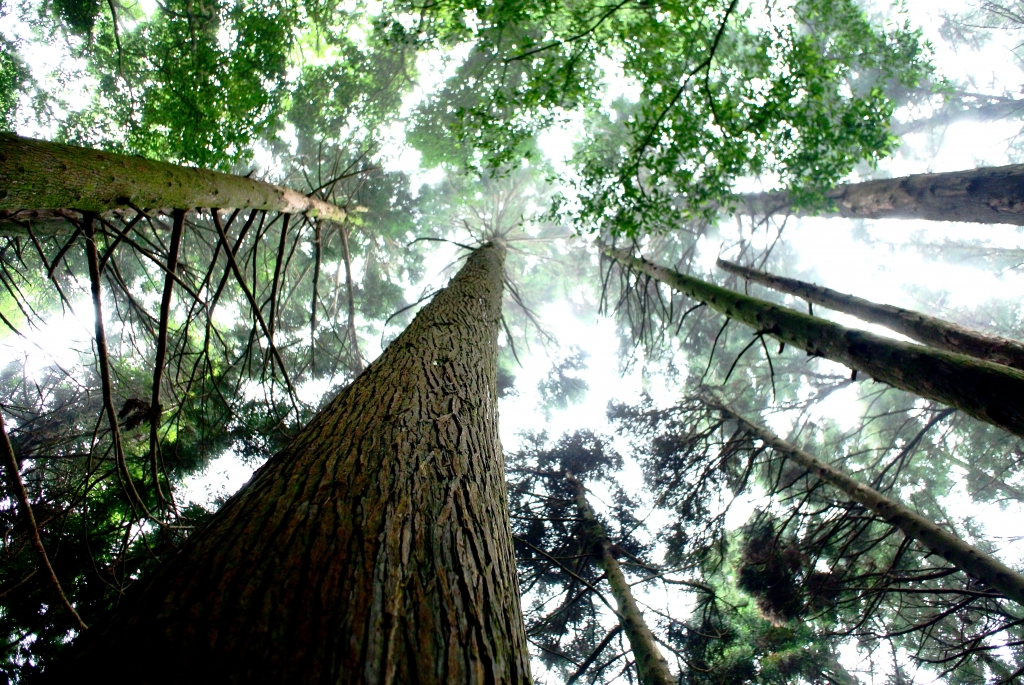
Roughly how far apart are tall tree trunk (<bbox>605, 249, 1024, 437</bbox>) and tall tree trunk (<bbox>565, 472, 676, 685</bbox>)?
296 centimetres

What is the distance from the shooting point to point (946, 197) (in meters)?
4.44

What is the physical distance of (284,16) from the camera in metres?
6.98

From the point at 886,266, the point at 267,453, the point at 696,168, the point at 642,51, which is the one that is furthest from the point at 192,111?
the point at 886,266

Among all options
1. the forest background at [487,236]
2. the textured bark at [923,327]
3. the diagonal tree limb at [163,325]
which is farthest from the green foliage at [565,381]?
the diagonal tree limb at [163,325]

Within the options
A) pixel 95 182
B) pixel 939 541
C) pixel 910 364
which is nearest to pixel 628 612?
pixel 939 541

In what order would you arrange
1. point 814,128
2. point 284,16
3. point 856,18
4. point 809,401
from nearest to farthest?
point 814,128, point 856,18, point 284,16, point 809,401

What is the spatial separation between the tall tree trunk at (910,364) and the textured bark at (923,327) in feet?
3.48

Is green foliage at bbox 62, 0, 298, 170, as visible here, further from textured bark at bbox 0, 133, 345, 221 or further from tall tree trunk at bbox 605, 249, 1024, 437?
tall tree trunk at bbox 605, 249, 1024, 437

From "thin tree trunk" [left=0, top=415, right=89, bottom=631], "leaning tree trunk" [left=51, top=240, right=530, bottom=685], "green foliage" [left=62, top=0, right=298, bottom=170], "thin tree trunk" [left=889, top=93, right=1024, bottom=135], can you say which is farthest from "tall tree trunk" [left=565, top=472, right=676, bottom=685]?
"thin tree trunk" [left=889, top=93, right=1024, bottom=135]

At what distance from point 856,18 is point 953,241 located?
19.1 m

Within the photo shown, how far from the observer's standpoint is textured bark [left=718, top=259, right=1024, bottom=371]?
325 centimetres

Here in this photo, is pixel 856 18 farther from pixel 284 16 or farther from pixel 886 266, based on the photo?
pixel 886 266

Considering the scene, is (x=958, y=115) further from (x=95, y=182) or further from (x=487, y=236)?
(x=95, y=182)

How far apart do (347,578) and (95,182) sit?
8.03 ft
